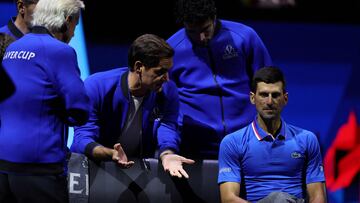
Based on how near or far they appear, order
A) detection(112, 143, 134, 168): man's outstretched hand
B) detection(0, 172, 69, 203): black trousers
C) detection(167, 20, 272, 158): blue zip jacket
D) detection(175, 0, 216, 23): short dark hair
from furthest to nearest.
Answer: detection(167, 20, 272, 158): blue zip jacket
detection(175, 0, 216, 23): short dark hair
detection(112, 143, 134, 168): man's outstretched hand
detection(0, 172, 69, 203): black trousers

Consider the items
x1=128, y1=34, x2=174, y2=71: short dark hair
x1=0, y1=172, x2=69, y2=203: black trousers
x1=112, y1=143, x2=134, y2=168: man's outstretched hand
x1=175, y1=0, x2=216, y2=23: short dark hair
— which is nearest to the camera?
x1=0, y1=172, x2=69, y2=203: black trousers

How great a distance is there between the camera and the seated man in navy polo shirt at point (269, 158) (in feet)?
11.5

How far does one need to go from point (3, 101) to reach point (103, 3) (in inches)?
98.1

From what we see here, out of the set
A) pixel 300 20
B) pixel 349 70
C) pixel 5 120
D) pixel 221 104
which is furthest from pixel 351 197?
pixel 5 120

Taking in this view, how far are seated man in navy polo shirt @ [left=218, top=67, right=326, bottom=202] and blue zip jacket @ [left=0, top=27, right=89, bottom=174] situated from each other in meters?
0.94

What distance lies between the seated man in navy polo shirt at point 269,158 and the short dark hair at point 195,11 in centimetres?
43

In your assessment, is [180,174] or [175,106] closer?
[180,174]

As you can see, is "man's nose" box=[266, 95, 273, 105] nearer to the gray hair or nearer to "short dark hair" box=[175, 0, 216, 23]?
"short dark hair" box=[175, 0, 216, 23]

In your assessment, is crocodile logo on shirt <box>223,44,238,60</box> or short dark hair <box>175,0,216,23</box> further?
crocodile logo on shirt <box>223,44,238,60</box>

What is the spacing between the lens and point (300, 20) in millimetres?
5461

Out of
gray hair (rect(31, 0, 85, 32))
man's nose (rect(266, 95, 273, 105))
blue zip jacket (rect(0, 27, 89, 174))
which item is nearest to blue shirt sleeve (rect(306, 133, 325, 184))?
man's nose (rect(266, 95, 273, 105))

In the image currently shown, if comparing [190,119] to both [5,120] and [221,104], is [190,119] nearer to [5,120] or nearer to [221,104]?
[221,104]

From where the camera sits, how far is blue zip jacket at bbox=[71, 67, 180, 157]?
143 inches

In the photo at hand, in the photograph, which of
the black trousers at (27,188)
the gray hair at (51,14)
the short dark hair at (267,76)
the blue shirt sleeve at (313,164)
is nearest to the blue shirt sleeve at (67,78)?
the gray hair at (51,14)
